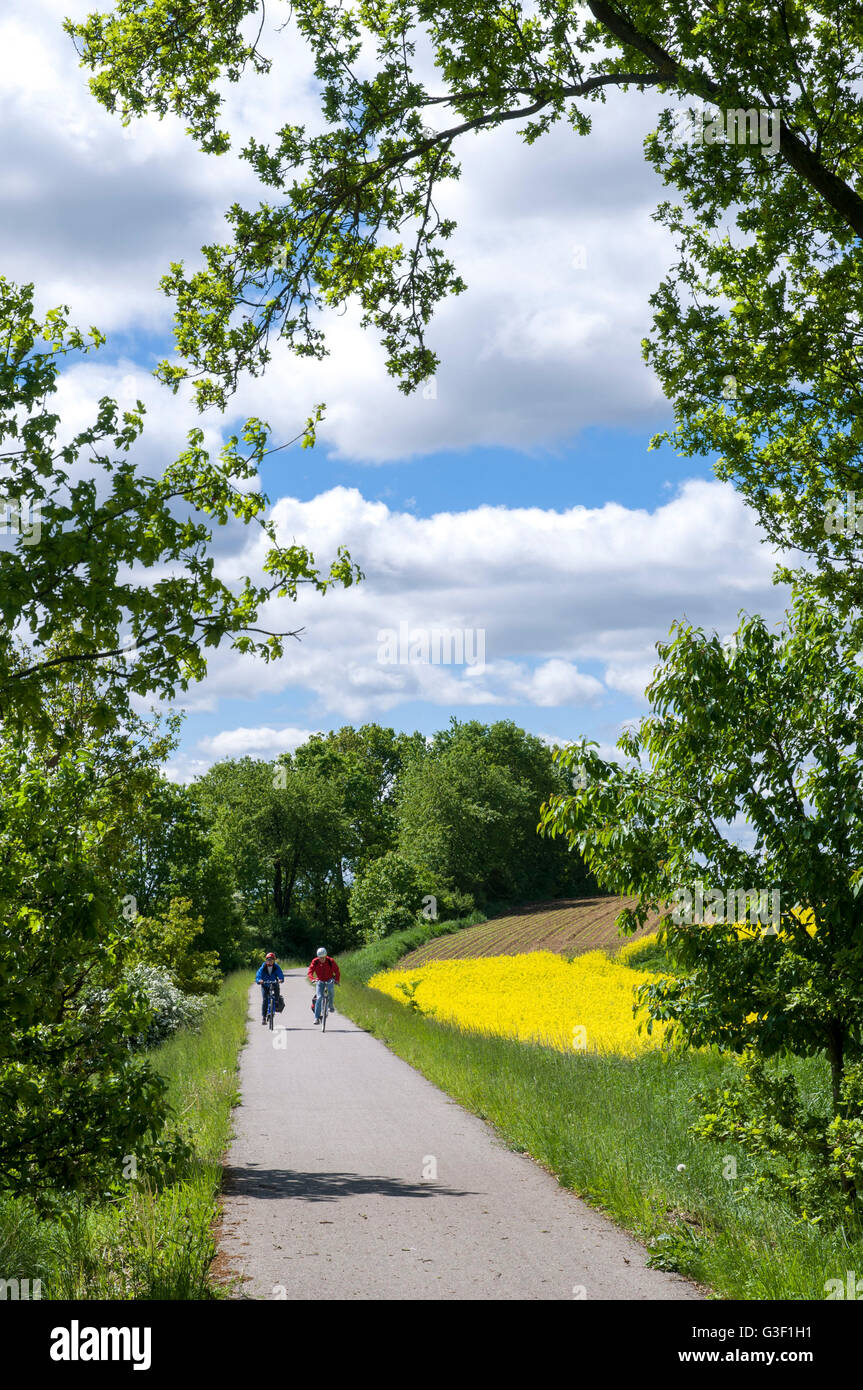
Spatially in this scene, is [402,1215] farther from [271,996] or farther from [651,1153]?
[271,996]

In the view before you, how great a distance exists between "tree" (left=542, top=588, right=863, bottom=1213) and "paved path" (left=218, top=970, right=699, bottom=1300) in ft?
5.02

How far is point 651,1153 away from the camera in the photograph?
29.6 feet

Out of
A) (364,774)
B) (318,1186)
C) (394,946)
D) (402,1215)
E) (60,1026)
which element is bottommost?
(394,946)

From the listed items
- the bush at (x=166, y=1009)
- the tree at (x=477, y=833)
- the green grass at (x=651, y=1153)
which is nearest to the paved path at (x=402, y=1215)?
the green grass at (x=651, y=1153)

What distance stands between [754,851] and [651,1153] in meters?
2.98

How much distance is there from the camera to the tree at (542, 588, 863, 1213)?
7.34 meters

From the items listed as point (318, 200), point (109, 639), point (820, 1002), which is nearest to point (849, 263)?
point (318, 200)

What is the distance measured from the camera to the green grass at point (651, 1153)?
20.6 ft

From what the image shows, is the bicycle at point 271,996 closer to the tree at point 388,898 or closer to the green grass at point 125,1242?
the green grass at point 125,1242

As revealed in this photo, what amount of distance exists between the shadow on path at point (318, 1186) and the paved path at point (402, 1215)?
0.6 inches

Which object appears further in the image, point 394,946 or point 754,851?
point 394,946

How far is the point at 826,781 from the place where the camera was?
739 centimetres

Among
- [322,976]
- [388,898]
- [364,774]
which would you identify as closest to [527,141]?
[322,976]

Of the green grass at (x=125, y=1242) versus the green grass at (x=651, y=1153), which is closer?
the green grass at (x=125, y=1242)
